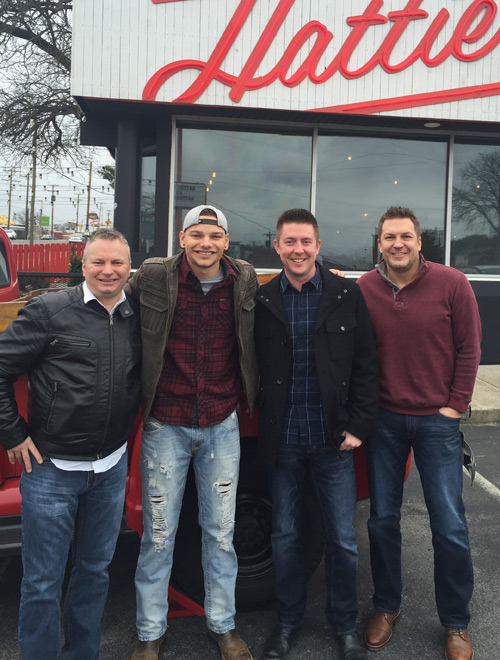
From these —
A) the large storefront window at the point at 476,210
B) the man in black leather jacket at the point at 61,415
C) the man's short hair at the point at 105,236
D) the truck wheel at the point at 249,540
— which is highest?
the large storefront window at the point at 476,210

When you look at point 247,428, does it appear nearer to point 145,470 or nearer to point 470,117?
point 145,470

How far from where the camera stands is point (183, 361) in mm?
2320

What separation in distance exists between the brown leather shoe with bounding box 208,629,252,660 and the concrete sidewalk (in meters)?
4.64

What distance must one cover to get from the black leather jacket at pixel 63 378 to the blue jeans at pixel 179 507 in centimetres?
33

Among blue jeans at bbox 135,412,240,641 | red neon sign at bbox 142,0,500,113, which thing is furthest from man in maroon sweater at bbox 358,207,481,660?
red neon sign at bbox 142,0,500,113

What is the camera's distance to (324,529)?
2.51 m

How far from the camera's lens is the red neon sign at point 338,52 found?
745 cm

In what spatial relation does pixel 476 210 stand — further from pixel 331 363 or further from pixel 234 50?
pixel 331 363

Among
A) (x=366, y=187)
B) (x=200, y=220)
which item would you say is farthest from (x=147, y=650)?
(x=366, y=187)

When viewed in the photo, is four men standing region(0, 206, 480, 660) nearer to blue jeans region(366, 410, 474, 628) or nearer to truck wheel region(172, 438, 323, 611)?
blue jeans region(366, 410, 474, 628)

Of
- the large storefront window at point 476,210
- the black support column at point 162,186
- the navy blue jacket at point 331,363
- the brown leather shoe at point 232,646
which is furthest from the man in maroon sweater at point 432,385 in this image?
the large storefront window at point 476,210

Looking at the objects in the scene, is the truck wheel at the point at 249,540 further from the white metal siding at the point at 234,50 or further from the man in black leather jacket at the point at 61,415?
the white metal siding at the point at 234,50

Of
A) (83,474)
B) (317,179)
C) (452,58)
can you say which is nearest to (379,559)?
(83,474)

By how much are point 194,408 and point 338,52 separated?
6.91 metres
